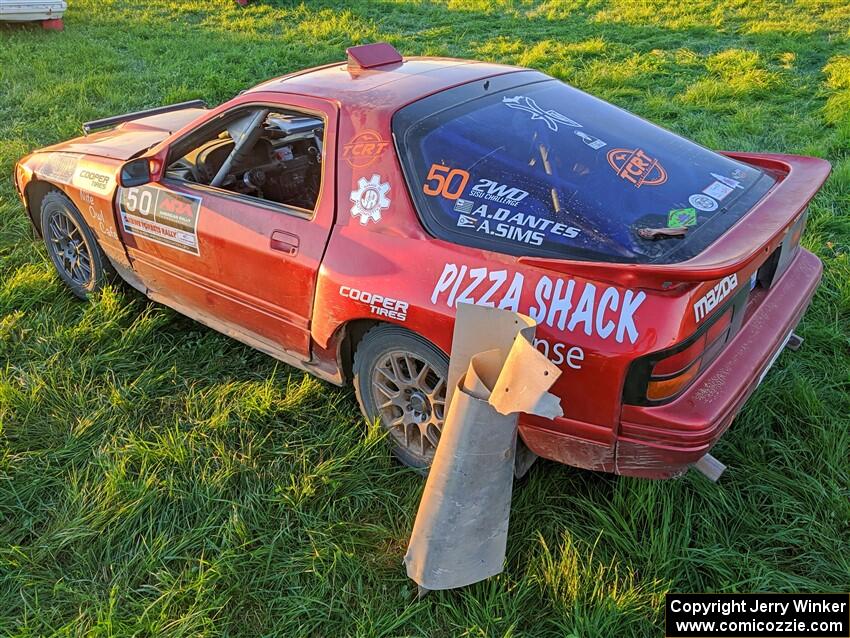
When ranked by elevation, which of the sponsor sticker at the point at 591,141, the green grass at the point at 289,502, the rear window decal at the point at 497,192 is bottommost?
the green grass at the point at 289,502

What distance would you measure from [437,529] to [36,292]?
3155mm

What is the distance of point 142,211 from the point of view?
130 inches

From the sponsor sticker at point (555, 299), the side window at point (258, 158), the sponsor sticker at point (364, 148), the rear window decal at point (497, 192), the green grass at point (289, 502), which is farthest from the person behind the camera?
the side window at point (258, 158)

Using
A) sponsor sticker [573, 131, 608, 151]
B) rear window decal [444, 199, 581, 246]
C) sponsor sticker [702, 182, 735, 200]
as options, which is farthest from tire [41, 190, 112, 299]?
sponsor sticker [702, 182, 735, 200]

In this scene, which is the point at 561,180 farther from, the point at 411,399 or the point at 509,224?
the point at 411,399

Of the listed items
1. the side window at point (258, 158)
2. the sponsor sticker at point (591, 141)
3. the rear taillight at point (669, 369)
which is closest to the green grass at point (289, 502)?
the rear taillight at point (669, 369)

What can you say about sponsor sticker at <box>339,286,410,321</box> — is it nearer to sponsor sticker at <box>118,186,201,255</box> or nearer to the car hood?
sponsor sticker at <box>118,186,201,255</box>

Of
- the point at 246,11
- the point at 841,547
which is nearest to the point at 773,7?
the point at 246,11

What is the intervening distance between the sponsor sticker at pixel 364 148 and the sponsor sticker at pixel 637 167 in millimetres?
876

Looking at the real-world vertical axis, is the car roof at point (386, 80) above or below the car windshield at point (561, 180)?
above

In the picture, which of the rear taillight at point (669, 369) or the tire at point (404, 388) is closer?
the rear taillight at point (669, 369)

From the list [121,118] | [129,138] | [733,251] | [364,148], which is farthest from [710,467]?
[121,118]

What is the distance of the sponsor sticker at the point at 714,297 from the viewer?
2004 mm

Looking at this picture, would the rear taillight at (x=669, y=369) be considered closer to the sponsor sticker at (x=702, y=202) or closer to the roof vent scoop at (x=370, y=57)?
the sponsor sticker at (x=702, y=202)
